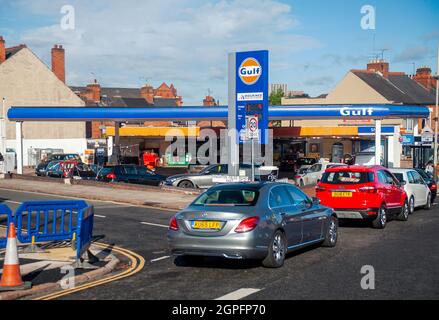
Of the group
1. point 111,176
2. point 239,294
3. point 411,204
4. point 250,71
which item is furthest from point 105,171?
point 239,294

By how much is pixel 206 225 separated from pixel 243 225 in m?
0.65

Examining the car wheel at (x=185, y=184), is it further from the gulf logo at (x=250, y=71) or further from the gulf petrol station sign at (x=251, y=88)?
the gulf logo at (x=250, y=71)

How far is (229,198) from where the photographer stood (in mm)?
10859

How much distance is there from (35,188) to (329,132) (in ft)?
81.9

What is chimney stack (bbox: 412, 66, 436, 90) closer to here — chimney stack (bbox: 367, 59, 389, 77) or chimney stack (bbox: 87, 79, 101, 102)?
chimney stack (bbox: 367, 59, 389, 77)

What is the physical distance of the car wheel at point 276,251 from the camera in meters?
10.2

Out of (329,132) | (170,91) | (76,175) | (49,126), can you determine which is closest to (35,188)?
(76,175)

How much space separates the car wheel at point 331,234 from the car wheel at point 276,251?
222 cm

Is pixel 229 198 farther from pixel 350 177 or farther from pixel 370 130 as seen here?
pixel 370 130

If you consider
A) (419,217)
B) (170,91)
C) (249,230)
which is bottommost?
(419,217)

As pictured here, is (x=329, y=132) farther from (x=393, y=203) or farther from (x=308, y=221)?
(x=308, y=221)

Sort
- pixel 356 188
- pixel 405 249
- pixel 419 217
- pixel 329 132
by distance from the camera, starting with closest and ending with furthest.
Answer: pixel 405 249 → pixel 356 188 → pixel 419 217 → pixel 329 132

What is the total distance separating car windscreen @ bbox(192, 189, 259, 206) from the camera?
34.9 ft

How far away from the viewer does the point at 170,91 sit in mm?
104375
